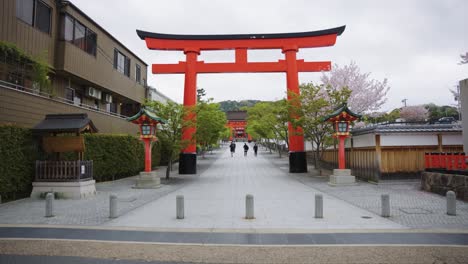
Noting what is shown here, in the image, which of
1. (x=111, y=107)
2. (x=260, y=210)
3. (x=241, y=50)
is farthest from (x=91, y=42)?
(x=260, y=210)

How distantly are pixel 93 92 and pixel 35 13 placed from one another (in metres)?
6.84

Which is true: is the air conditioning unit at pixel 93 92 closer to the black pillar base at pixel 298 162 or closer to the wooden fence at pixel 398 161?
the black pillar base at pixel 298 162

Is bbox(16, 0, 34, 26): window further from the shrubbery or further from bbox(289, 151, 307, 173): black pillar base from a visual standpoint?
bbox(289, 151, 307, 173): black pillar base

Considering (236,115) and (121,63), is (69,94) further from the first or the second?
(236,115)

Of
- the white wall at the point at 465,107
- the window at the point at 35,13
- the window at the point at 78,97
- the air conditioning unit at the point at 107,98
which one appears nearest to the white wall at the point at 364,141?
the white wall at the point at 465,107

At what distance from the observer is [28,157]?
480 inches

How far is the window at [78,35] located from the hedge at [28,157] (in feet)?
21.7

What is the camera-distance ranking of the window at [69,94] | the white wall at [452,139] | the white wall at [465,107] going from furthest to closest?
1. the window at [69,94]
2. the white wall at [452,139]
3. the white wall at [465,107]

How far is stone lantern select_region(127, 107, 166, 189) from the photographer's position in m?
15.2

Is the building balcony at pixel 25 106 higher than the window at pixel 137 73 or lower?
lower

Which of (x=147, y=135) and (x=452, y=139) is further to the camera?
(x=147, y=135)

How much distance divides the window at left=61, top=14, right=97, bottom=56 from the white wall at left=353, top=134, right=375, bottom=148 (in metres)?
18.1

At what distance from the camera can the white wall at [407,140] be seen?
50.2ft

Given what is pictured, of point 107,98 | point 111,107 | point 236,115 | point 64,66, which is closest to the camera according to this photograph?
point 64,66
